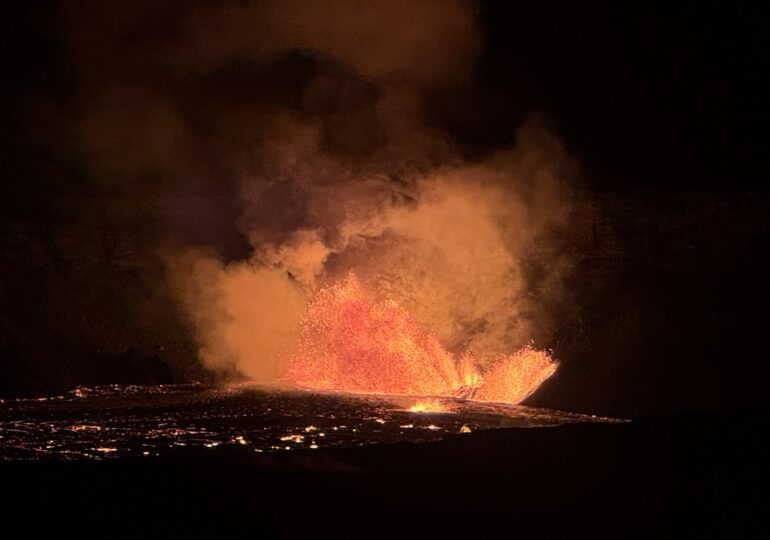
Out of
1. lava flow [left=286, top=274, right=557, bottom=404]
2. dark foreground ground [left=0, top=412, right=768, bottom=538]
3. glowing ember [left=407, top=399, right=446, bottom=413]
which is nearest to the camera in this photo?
dark foreground ground [left=0, top=412, right=768, bottom=538]

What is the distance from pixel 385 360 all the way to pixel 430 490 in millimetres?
6330

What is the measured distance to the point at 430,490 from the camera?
7.45 meters

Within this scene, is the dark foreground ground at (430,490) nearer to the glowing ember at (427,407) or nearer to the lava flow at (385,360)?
the glowing ember at (427,407)

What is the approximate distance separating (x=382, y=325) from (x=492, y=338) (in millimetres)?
2229

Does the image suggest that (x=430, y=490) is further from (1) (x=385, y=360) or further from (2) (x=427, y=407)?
(1) (x=385, y=360)

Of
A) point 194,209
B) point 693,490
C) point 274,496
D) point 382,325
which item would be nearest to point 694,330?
point 382,325

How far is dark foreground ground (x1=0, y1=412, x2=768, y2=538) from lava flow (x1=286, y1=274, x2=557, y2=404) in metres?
3.78

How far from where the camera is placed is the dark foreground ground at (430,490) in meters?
6.53

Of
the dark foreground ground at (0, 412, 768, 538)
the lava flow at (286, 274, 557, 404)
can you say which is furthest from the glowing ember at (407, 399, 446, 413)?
the dark foreground ground at (0, 412, 768, 538)

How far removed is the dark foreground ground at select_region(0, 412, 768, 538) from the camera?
6.53m

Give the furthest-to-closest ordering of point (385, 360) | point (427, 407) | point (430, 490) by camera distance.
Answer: point (385, 360), point (427, 407), point (430, 490)

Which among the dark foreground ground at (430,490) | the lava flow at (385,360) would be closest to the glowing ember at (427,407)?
the lava flow at (385,360)

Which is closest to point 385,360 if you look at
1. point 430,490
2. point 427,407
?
point 427,407

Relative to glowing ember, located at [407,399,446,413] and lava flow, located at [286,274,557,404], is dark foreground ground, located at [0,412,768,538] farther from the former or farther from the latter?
lava flow, located at [286,274,557,404]
